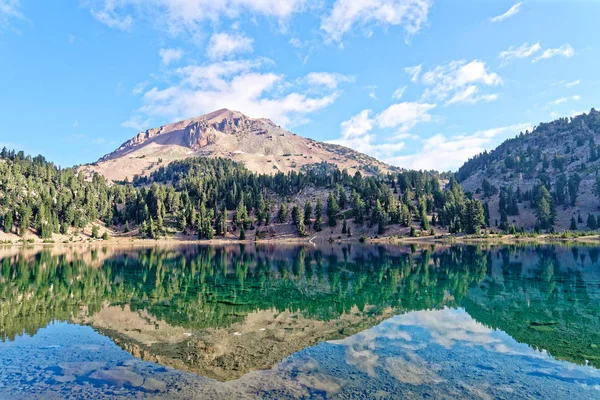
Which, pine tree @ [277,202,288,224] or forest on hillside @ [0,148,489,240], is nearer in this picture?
forest on hillside @ [0,148,489,240]

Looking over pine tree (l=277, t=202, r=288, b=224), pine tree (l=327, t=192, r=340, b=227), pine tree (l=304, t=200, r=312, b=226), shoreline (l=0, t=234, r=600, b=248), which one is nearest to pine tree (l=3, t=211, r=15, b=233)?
shoreline (l=0, t=234, r=600, b=248)

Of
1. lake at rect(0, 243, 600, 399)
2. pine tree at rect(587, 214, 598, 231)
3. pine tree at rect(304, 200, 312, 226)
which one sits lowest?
lake at rect(0, 243, 600, 399)

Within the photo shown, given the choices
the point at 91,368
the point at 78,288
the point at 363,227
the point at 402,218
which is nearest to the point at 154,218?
the point at 363,227

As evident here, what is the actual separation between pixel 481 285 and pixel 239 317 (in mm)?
30617

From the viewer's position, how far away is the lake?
1639 cm

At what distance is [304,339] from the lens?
23312 mm

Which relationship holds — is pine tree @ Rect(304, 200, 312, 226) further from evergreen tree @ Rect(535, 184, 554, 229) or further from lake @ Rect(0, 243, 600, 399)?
lake @ Rect(0, 243, 600, 399)

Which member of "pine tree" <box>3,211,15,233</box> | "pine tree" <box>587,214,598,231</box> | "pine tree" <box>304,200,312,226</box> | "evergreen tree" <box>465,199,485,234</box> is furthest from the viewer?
"pine tree" <box>304,200,312,226</box>

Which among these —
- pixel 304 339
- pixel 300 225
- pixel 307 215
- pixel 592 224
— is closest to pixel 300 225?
pixel 300 225

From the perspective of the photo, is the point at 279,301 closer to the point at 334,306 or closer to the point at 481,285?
the point at 334,306

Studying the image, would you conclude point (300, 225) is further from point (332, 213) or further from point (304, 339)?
point (304, 339)

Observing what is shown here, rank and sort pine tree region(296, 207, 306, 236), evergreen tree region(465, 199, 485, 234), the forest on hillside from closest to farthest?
evergreen tree region(465, 199, 485, 234) < the forest on hillside < pine tree region(296, 207, 306, 236)

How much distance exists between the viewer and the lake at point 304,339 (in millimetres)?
16391

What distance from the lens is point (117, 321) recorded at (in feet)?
95.3
